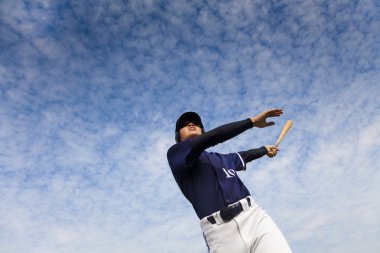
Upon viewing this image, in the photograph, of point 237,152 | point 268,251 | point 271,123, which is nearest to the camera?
point 268,251

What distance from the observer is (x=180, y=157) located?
4137mm

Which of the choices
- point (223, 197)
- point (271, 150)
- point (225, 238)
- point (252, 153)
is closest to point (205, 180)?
point (223, 197)

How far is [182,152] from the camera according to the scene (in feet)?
13.6

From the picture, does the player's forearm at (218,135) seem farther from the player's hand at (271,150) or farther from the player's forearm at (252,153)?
the player's hand at (271,150)

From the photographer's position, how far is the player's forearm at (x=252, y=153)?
206 inches

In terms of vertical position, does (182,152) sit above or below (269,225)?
above

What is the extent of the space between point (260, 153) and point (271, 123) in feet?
3.35

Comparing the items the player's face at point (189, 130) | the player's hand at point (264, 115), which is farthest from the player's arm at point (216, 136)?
the player's face at point (189, 130)

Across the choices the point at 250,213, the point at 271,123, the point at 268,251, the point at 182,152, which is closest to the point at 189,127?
the point at 182,152

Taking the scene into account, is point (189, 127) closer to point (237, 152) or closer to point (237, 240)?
point (237, 152)

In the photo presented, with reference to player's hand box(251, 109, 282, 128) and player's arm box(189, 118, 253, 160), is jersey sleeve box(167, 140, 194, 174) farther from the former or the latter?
player's hand box(251, 109, 282, 128)

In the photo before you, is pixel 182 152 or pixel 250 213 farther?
pixel 182 152

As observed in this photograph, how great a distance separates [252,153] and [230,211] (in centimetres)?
180

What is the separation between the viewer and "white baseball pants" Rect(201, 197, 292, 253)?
3584 mm
